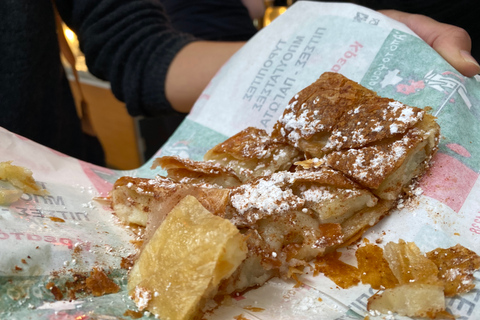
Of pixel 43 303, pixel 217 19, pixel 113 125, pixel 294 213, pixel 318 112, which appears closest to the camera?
pixel 43 303

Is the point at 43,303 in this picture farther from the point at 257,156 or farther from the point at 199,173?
the point at 257,156

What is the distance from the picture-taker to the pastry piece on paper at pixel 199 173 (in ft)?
4.28

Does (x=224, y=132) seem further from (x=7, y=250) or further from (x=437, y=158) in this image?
(x=7, y=250)

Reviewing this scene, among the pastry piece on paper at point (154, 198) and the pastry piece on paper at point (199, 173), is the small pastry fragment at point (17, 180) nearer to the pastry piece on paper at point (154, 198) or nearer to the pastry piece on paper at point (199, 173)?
the pastry piece on paper at point (154, 198)

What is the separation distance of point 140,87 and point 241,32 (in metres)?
0.84

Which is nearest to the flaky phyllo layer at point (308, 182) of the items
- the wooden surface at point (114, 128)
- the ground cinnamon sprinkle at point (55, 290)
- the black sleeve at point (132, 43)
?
the ground cinnamon sprinkle at point (55, 290)

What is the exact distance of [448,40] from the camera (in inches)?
56.2

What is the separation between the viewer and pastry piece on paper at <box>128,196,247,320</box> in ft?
2.93

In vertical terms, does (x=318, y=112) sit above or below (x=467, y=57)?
below

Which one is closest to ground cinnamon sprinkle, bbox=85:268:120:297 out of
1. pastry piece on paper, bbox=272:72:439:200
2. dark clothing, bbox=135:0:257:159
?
pastry piece on paper, bbox=272:72:439:200

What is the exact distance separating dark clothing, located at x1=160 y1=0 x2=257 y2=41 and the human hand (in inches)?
49.0

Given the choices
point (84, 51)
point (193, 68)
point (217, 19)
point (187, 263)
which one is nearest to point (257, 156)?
point (187, 263)

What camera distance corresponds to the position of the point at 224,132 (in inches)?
68.7

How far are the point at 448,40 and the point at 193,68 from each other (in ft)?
3.67
